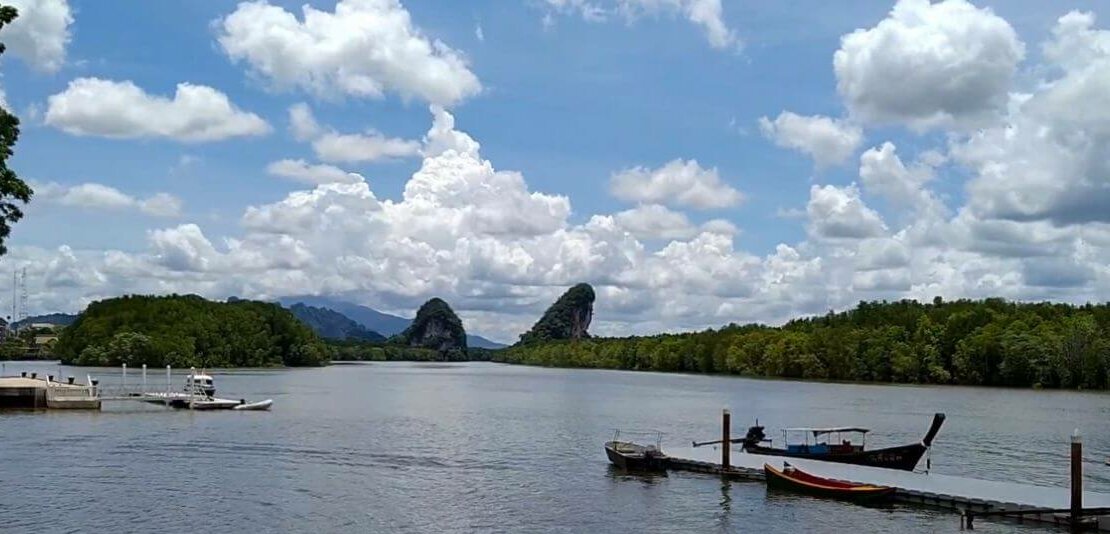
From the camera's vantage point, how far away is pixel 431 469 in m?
52.0

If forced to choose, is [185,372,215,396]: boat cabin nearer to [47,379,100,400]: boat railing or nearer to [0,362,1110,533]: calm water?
[0,362,1110,533]: calm water

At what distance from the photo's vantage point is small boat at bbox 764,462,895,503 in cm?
4094

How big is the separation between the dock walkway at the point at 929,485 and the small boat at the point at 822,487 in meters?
1.05

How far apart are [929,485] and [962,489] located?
4.61ft

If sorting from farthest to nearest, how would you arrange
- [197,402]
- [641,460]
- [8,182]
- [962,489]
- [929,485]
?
[197,402] < [641,460] < [929,485] < [962,489] < [8,182]

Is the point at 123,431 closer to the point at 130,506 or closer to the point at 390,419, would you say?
the point at 390,419

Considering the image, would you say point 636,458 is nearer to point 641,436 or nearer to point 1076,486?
point 1076,486

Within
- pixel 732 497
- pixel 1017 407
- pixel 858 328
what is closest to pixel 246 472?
pixel 732 497

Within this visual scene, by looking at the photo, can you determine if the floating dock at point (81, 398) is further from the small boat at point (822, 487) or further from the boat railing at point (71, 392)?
the small boat at point (822, 487)

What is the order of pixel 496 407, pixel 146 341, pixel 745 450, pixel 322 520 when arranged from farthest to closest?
pixel 146 341
pixel 496 407
pixel 745 450
pixel 322 520

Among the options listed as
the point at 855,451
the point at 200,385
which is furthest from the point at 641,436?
the point at 200,385

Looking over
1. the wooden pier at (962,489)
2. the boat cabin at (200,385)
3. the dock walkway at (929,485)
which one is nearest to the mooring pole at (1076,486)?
the wooden pier at (962,489)

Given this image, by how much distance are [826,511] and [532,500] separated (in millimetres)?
11800

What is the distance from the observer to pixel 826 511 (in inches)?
1578
